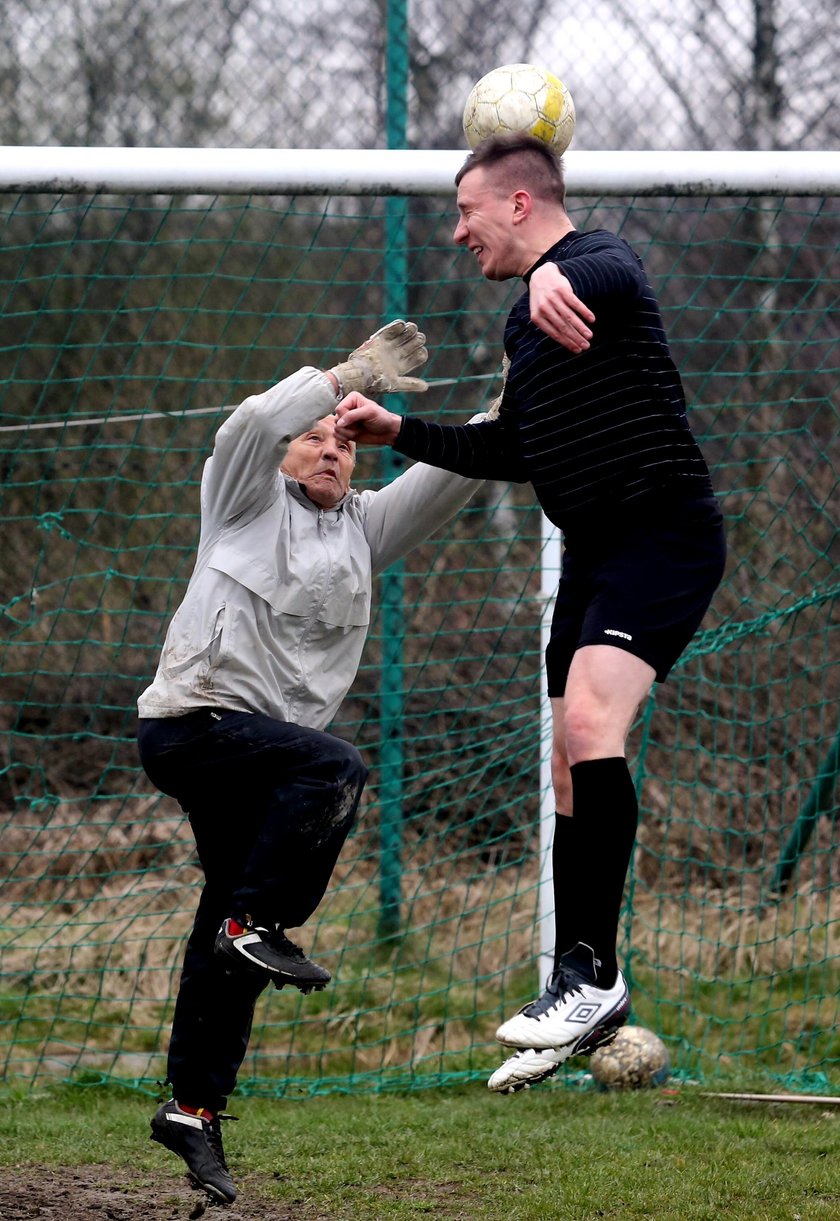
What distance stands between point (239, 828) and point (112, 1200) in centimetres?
128

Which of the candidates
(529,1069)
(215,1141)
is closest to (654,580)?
(529,1069)

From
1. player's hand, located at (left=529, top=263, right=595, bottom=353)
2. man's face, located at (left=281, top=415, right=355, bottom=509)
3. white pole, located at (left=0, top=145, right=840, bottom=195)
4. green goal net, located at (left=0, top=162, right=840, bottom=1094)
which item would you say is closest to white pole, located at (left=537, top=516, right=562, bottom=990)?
green goal net, located at (left=0, top=162, right=840, bottom=1094)

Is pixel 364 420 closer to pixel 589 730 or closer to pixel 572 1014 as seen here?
pixel 589 730

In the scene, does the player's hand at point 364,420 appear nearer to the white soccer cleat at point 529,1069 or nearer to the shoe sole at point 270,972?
the shoe sole at point 270,972

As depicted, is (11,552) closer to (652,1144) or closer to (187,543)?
(187,543)

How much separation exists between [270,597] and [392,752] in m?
2.86

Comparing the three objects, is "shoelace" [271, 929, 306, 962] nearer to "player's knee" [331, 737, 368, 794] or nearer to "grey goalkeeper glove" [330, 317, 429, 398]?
"player's knee" [331, 737, 368, 794]

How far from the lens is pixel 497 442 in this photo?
3707mm

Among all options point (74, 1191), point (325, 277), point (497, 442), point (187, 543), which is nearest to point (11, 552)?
point (187, 543)

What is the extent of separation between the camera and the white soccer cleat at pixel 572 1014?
3.13m

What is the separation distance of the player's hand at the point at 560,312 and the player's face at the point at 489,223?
1.38 feet

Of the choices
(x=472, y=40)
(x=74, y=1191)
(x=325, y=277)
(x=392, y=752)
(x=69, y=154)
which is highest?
(x=472, y=40)

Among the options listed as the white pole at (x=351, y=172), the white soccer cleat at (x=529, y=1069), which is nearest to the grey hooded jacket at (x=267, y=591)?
the white soccer cleat at (x=529, y=1069)

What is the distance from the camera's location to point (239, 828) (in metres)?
3.72
